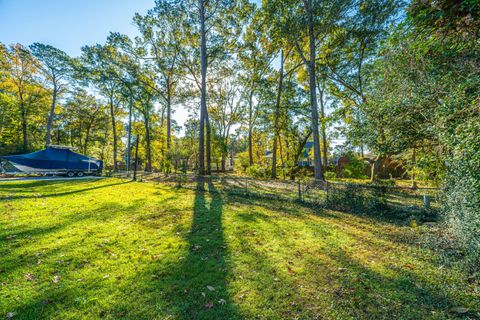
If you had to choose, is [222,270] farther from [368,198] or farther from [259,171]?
[259,171]

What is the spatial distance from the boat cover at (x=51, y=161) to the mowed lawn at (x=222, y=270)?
13869 mm

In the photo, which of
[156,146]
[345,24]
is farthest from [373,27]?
[156,146]

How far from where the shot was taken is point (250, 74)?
22922 mm

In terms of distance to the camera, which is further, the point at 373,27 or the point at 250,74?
the point at 250,74

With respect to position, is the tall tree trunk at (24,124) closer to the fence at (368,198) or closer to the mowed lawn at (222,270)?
the mowed lawn at (222,270)

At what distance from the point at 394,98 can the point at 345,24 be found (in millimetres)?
12307

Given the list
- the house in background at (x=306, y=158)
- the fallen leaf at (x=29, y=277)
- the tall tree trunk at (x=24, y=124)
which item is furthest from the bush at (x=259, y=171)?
the tall tree trunk at (x=24, y=124)

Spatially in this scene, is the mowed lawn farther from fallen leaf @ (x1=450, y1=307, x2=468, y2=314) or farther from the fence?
the fence

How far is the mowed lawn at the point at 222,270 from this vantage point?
246cm

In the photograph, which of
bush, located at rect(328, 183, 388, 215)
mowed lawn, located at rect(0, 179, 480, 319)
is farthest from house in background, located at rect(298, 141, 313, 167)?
mowed lawn, located at rect(0, 179, 480, 319)

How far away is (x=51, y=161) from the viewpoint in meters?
16.5

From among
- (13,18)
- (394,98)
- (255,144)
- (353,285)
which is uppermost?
(13,18)

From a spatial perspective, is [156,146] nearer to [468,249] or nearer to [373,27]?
[373,27]

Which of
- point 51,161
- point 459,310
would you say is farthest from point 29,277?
point 51,161
